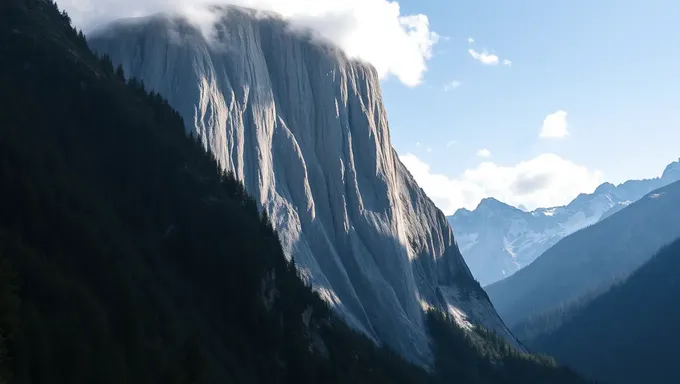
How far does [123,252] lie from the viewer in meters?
61.4

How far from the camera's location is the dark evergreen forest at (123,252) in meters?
49.0

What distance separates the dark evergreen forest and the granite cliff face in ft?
87.8

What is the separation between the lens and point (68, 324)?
48.3 metres

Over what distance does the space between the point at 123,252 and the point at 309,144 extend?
80.2 meters

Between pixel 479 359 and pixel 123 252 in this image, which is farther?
pixel 479 359

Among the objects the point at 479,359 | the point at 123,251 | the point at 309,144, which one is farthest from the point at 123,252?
the point at 479,359

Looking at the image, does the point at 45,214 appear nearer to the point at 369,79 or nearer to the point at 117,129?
the point at 117,129

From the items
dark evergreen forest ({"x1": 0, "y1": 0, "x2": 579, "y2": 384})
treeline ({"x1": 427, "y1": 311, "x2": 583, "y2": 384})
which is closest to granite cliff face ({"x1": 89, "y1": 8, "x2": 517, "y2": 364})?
treeline ({"x1": 427, "y1": 311, "x2": 583, "y2": 384})

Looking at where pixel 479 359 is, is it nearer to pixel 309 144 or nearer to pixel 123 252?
pixel 309 144

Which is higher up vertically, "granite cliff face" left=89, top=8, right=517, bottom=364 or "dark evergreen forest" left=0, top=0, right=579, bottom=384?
"granite cliff face" left=89, top=8, right=517, bottom=364

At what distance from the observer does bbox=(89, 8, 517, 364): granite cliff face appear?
121m

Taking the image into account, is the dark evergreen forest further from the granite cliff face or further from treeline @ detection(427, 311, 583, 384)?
treeline @ detection(427, 311, 583, 384)

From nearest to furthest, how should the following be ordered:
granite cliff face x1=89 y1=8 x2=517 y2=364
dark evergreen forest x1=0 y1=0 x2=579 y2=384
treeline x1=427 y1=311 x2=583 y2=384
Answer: dark evergreen forest x1=0 y1=0 x2=579 y2=384 < granite cliff face x1=89 y1=8 x2=517 y2=364 < treeline x1=427 y1=311 x2=583 y2=384

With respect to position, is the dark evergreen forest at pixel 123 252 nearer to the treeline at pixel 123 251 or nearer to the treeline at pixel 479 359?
the treeline at pixel 123 251
